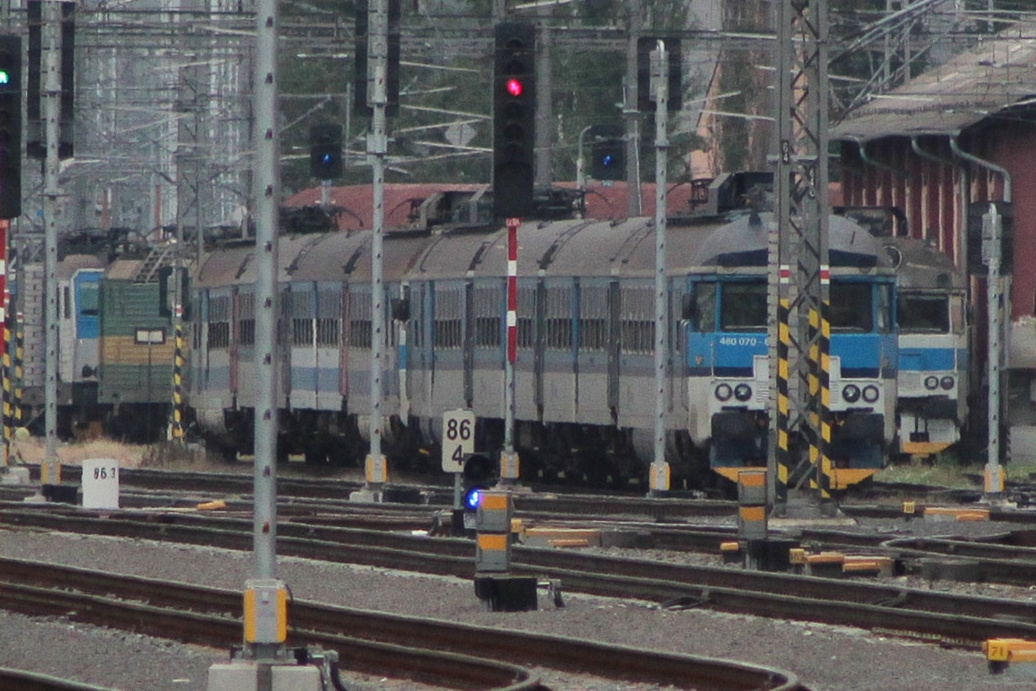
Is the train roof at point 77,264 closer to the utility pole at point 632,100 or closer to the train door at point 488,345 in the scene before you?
the utility pole at point 632,100

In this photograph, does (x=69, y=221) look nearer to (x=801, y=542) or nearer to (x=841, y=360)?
(x=841, y=360)

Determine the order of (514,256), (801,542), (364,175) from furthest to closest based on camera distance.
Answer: (364,175)
(514,256)
(801,542)

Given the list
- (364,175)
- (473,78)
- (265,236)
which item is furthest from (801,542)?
(364,175)

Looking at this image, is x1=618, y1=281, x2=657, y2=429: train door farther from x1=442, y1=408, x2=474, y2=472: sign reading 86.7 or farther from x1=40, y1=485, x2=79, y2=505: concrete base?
x1=442, y1=408, x2=474, y2=472: sign reading 86.7

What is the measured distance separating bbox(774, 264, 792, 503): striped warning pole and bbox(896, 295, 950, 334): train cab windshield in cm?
1204

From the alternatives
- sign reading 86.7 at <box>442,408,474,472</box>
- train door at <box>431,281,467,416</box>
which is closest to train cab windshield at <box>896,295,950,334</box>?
train door at <box>431,281,467,416</box>

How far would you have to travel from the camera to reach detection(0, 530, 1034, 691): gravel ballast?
43.3ft

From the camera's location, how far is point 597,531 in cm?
2206

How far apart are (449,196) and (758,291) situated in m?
10.3

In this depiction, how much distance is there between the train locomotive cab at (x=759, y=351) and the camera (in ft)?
92.9

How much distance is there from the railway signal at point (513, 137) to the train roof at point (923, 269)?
14343mm

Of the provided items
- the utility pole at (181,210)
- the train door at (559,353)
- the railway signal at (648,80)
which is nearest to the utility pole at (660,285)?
the railway signal at (648,80)

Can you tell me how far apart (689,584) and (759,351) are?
11224mm

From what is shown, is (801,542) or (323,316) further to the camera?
(323,316)
